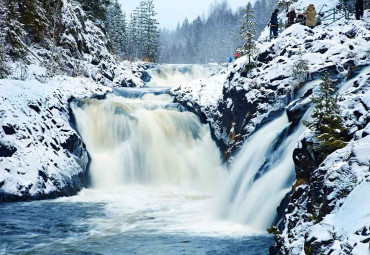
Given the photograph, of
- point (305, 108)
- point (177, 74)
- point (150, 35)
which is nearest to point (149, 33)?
point (150, 35)

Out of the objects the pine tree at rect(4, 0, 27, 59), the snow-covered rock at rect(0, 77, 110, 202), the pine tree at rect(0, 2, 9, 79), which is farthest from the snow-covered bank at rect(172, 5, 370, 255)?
the pine tree at rect(0, 2, 9, 79)

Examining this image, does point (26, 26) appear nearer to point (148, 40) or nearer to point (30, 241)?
point (30, 241)

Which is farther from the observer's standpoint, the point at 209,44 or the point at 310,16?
the point at 209,44

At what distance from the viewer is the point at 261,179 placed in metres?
11.3

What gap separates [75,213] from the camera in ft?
40.2

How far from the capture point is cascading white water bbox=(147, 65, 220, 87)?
4616 centimetres

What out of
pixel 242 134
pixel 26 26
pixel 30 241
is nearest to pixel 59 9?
pixel 26 26

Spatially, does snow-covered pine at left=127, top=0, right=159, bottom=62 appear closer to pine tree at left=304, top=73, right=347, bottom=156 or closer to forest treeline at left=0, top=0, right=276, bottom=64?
forest treeline at left=0, top=0, right=276, bottom=64

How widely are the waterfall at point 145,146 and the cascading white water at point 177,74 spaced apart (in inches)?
971

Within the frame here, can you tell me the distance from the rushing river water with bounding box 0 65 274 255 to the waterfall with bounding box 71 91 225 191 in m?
0.04

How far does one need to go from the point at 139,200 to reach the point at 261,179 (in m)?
5.02

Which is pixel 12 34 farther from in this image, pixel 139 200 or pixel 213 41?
pixel 213 41

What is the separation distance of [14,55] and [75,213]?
11526 millimetres

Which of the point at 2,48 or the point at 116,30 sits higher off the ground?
the point at 116,30
